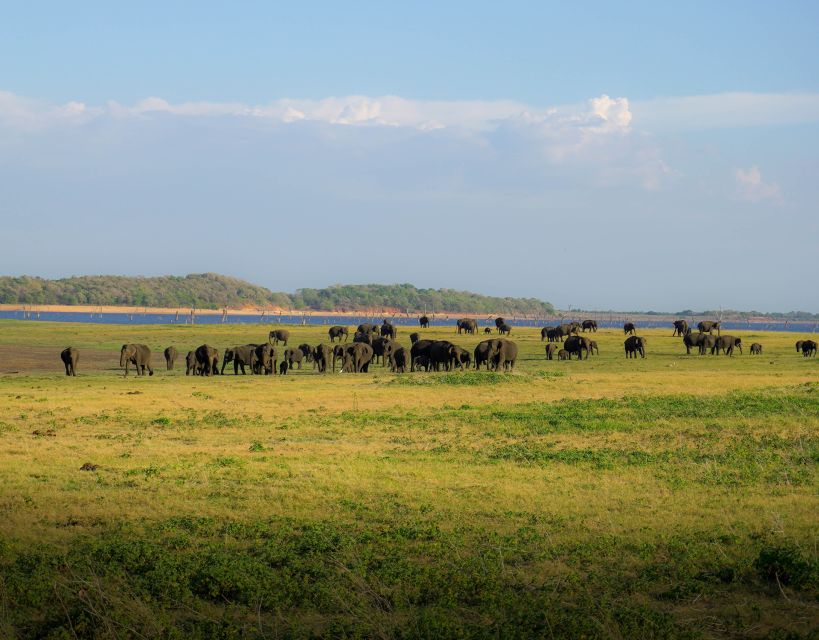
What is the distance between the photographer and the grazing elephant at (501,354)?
4769cm

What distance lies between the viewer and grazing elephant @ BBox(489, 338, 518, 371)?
47.7 meters

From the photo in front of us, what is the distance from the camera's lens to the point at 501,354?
4794 centimetres

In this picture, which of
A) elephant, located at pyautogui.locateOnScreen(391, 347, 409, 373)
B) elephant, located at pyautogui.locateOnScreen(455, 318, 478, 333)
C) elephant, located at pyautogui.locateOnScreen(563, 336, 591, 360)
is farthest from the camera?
elephant, located at pyautogui.locateOnScreen(455, 318, 478, 333)

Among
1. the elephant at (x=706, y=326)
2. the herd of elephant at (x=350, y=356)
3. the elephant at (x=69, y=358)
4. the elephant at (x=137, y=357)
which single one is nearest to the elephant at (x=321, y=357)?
the herd of elephant at (x=350, y=356)

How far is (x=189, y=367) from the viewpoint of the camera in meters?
47.1

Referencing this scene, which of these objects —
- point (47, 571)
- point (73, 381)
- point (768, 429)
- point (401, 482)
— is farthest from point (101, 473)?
point (73, 381)

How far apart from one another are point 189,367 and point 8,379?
9550mm

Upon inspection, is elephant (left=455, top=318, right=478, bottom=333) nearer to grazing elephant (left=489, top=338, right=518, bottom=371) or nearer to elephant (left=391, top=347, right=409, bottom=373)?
elephant (left=391, top=347, right=409, bottom=373)

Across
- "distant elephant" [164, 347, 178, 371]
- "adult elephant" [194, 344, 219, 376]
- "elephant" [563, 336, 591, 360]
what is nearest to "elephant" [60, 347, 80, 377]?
"adult elephant" [194, 344, 219, 376]

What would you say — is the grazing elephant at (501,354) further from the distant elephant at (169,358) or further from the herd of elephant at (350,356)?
the distant elephant at (169,358)

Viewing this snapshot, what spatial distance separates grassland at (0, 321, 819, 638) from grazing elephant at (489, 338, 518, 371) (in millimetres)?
18912

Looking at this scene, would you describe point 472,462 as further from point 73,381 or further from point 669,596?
point 73,381

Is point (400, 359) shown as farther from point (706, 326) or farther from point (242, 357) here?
point (706, 326)

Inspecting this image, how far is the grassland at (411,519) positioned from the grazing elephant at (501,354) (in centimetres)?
1891
